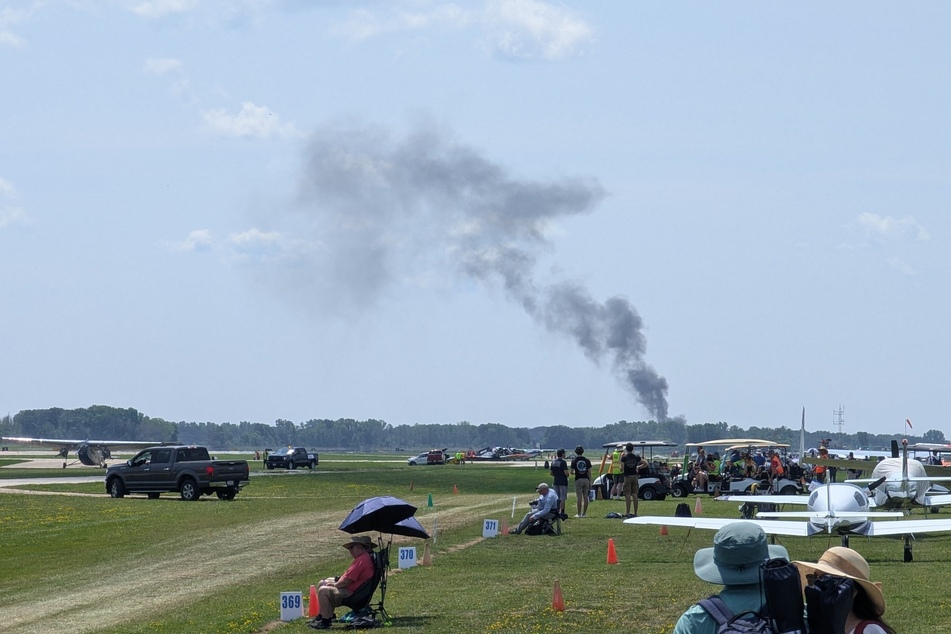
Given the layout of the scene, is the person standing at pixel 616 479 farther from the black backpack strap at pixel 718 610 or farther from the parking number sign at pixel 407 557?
the black backpack strap at pixel 718 610

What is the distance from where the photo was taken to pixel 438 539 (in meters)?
25.6

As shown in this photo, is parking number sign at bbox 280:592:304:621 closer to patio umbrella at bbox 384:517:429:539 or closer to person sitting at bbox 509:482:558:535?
patio umbrella at bbox 384:517:429:539

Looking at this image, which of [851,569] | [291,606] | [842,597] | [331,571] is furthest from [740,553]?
Answer: [331,571]

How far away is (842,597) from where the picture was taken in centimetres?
548

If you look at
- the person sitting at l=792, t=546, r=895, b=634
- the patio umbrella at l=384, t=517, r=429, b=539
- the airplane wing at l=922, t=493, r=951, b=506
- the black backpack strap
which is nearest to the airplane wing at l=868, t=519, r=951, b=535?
the airplane wing at l=922, t=493, r=951, b=506

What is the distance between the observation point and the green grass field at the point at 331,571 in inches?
580

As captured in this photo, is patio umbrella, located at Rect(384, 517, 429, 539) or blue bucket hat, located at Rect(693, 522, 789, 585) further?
patio umbrella, located at Rect(384, 517, 429, 539)

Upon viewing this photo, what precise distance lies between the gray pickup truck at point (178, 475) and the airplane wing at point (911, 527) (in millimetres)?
25901

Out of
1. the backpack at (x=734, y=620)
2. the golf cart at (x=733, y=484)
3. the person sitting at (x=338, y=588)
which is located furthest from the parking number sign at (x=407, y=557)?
the golf cart at (x=733, y=484)

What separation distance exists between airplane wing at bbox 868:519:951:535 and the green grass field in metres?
0.54

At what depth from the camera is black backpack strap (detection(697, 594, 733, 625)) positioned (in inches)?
232

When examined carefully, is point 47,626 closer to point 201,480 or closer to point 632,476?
point 632,476

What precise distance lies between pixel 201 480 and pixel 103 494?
21.4ft

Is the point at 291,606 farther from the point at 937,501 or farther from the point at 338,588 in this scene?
the point at 937,501
